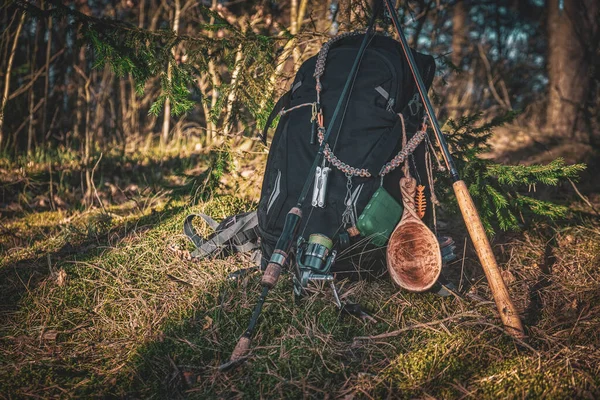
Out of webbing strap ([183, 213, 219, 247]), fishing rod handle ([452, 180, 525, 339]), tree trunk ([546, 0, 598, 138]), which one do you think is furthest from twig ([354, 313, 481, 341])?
tree trunk ([546, 0, 598, 138])

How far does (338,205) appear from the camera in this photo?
236cm

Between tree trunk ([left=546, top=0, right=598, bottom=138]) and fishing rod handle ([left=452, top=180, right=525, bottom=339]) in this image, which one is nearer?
fishing rod handle ([left=452, top=180, right=525, bottom=339])

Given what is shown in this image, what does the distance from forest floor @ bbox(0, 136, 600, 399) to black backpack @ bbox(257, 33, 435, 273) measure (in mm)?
310

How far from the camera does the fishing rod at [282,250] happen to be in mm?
1883

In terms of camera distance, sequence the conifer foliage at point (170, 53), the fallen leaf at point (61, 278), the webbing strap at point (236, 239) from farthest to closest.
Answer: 1. the webbing strap at point (236, 239)
2. the conifer foliage at point (170, 53)
3. the fallen leaf at point (61, 278)

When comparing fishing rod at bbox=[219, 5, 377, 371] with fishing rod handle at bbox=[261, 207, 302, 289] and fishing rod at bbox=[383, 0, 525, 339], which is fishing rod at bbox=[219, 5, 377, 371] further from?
fishing rod at bbox=[383, 0, 525, 339]

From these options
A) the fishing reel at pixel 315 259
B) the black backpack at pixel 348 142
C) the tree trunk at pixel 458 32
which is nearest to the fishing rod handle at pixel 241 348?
the fishing reel at pixel 315 259

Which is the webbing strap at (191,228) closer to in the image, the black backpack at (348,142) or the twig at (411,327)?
the black backpack at (348,142)

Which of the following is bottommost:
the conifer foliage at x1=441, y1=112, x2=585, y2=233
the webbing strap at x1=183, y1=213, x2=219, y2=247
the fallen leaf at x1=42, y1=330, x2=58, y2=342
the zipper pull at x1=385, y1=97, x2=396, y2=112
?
the fallen leaf at x1=42, y1=330, x2=58, y2=342

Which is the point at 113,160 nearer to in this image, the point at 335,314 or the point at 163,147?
the point at 163,147

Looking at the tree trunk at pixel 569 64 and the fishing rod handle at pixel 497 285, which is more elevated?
→ the tree trunk at pixel 569 64

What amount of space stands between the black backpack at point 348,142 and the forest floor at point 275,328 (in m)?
0.31

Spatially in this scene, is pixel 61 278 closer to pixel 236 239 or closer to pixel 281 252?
pixel 236 239

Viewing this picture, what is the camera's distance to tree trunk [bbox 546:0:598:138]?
18.3 feet
